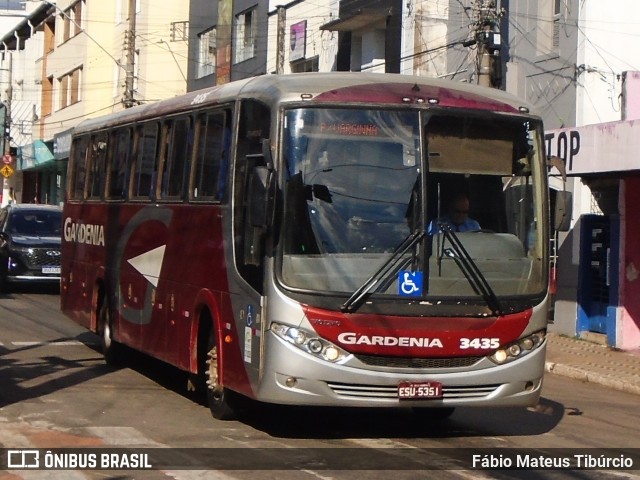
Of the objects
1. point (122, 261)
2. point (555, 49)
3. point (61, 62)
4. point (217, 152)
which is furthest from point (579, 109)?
point (61, 62)

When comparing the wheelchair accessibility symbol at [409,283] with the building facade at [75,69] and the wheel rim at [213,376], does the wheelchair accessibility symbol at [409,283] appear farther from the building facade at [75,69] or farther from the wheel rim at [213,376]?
the building facade at [75,69]

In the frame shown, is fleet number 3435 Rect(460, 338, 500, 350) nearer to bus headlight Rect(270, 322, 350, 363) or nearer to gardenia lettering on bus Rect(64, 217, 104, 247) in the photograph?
bus headlight Rect(270, 322, 350, 363)

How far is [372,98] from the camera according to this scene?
31.7ft

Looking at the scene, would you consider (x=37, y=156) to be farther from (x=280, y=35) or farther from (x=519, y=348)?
(x=519, y=348)

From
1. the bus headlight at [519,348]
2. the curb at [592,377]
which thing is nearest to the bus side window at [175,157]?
the bus headlight at [519,348]

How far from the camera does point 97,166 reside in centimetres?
1569

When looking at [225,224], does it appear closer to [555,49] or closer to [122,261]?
[122,261]

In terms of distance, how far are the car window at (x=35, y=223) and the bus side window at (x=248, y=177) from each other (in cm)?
1629

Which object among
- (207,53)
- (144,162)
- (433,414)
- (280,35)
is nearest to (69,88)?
(207,53)

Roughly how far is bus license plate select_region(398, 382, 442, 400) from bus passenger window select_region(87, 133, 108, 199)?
7081 millimetres

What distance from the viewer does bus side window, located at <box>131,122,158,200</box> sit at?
1310 centimetres

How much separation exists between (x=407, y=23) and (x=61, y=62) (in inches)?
1299

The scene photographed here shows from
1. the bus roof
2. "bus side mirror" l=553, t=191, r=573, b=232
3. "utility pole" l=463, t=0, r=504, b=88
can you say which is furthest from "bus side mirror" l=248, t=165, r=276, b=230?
"utility pole" l=463, t=0, r=504, b=88

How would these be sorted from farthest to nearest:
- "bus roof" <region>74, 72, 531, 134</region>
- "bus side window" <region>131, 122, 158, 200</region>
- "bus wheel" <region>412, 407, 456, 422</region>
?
1. "bus side window" <region>131, 122, 158, 200</region>
2. "bus wheel" <region>412, 407, 456, 422</region>
3. "bus roof" <region>74, 72, 531, 134</region>
